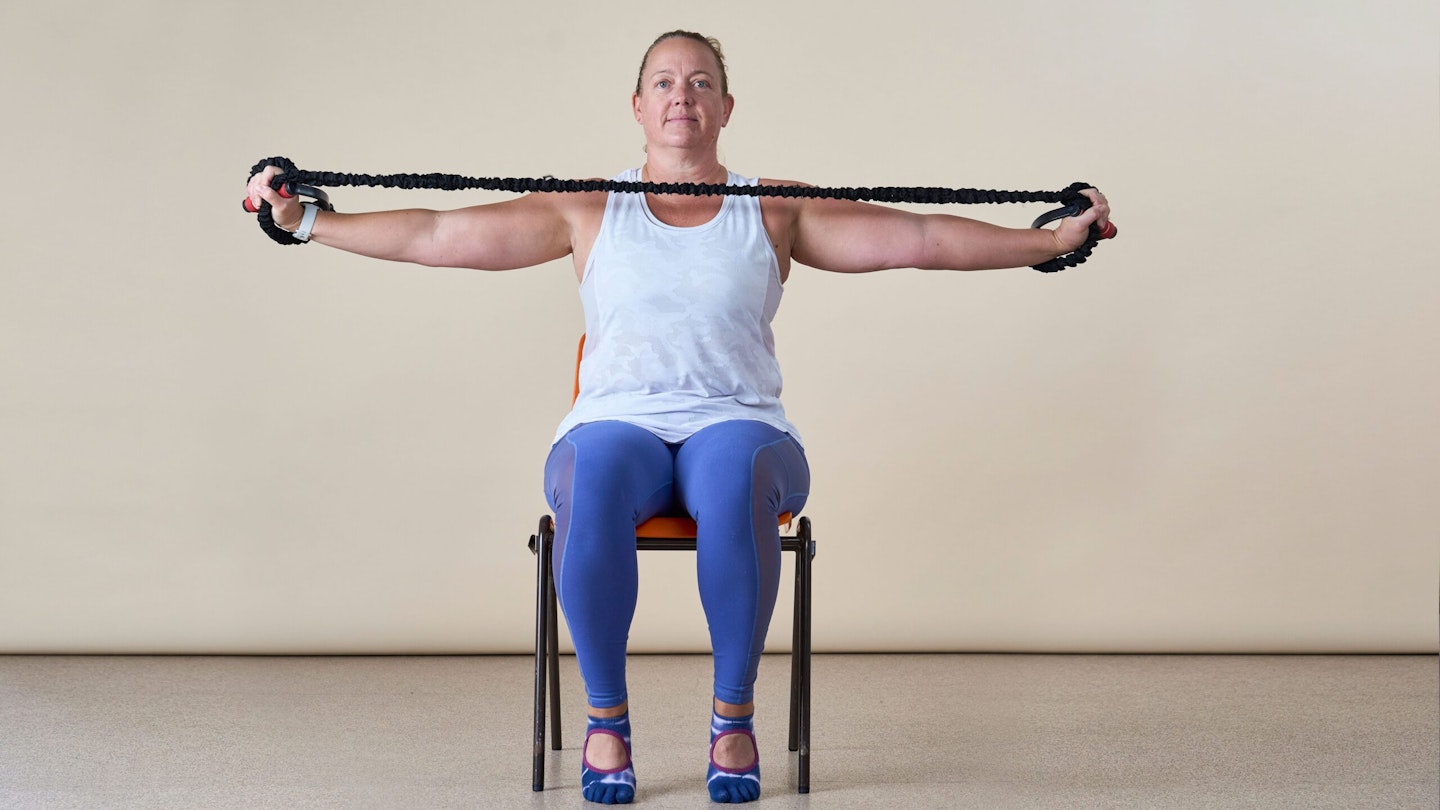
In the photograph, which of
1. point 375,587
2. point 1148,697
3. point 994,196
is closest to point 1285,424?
point 1148,697

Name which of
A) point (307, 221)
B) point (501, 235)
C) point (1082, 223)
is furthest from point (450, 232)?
point (1082, 223)

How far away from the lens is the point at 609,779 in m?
2.04

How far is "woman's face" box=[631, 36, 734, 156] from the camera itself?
2266 mm

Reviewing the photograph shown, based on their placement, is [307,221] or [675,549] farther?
[307,221]

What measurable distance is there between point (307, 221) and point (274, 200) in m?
0.06

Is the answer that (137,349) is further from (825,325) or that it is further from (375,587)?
(825,325)

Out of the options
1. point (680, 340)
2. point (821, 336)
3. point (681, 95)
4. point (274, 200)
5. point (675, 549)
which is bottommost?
point (675, 549)

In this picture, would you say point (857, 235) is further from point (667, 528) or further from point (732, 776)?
point (732, 776)

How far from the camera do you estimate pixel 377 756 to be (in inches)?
91.8

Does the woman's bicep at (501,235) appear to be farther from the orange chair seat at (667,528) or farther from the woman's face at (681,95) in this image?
the orange chair seat at (667,528)

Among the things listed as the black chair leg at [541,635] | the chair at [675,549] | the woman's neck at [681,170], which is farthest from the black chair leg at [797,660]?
the woman's neck at [681,170]

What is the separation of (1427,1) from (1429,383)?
929mm

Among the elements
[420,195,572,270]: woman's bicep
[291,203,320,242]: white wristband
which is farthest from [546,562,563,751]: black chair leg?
[291,203,320,242]: white wristband

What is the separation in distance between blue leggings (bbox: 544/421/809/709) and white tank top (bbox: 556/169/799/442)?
0.26ft
